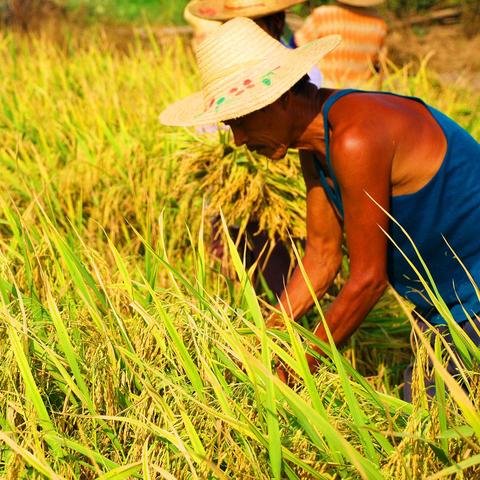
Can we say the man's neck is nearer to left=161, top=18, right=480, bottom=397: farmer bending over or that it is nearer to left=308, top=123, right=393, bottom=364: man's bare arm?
left=161, top=18, right=480, bottom=397: farmer bending over

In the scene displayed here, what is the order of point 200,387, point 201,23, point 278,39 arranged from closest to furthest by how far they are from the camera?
point 200,387 < point 278,39 < point 201,23

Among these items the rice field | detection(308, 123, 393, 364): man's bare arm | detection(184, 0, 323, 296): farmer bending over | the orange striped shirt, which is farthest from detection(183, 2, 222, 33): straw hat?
detection(308, 123, 393, 364): man's bare arm

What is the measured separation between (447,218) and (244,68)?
509mm

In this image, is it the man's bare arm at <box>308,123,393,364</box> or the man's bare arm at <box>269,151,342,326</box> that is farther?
the man's bare arm at <box>269,151,342,326</box>

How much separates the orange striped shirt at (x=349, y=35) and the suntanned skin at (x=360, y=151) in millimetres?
2075

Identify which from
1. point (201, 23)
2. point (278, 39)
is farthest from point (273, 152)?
point (201, 23)

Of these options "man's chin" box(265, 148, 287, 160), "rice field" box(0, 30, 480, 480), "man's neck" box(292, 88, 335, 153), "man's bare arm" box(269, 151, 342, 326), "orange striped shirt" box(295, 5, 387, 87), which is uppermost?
"man's neck" box(292, 88, 335, 153)

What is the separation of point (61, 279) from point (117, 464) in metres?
0.52

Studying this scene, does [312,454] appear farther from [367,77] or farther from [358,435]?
[367,77]

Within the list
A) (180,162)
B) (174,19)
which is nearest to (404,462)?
(180,162)

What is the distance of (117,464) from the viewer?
1241 millimetres

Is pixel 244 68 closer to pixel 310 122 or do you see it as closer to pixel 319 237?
pixel 310 122

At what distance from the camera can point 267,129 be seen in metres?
1.61

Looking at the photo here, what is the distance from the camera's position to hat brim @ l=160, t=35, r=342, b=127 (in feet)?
4.94
